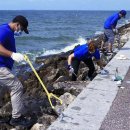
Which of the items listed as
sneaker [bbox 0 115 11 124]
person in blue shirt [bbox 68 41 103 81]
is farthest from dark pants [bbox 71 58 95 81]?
sneaker [bbox 0 115 11 124]

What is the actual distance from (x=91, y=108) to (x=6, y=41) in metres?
1.79

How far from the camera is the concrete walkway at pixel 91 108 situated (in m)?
5.84

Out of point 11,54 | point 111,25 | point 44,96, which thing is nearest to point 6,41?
point 11,54

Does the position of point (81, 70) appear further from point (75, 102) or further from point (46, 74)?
point (75, 102)

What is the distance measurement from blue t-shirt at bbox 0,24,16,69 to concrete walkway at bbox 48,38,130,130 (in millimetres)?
1294

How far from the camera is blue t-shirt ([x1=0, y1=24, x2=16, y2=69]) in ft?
21.2

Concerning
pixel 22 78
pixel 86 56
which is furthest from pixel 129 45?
pixel 86 56

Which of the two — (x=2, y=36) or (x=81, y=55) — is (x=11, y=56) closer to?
(x=2, y=36)

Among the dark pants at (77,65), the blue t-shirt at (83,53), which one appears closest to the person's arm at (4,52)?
the blue t-shirt at (83,53)

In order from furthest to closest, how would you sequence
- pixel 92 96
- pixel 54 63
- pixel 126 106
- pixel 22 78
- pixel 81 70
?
pixel 54 63 → pixel 22 78 → pixel 81 70 → pixel 92 96 → pixel 126 106

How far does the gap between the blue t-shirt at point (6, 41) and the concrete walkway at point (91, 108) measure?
4.24 feet

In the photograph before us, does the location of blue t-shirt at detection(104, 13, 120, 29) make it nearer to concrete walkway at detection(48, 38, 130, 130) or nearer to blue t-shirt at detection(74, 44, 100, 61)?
blue t-shirt at detection(74, 44, 100, 61)

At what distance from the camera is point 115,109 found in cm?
664

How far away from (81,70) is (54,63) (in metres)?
3.13
